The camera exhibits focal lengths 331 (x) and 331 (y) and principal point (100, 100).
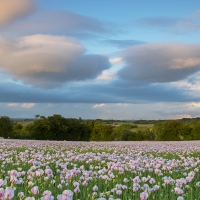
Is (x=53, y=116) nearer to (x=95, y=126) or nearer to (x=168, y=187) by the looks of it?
(x=95, y=126)

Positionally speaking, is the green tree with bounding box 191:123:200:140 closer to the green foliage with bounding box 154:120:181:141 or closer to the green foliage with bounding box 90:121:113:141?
the green foliage with bounding box 154:120:181:141

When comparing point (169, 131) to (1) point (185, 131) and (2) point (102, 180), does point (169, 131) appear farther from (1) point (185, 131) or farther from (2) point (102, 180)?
(2) point (102, 180)

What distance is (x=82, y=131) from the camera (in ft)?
216

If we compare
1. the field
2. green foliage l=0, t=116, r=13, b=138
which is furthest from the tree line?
the field

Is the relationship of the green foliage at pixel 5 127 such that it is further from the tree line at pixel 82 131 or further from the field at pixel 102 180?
the field at pixel 102 180

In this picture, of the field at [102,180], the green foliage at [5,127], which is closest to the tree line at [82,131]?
the green foliage at [5,127]

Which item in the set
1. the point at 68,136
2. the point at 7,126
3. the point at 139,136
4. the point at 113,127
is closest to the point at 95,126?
the point at 113,127

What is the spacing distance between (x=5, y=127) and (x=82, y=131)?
49.0ft

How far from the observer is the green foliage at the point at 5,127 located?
59.2 m

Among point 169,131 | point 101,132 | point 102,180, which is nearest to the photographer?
point 102,180

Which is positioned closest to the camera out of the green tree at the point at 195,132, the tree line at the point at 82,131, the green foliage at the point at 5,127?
the green foliage at the point at 5,127

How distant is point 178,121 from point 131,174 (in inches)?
2793

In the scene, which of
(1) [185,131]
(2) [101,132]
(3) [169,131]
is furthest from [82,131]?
(1) [185,131]

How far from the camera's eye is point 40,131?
62250 millimetres
